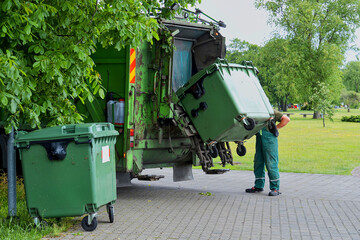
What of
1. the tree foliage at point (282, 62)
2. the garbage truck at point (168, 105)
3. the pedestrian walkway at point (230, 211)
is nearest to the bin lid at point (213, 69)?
the garbage truck at point (168, 105)

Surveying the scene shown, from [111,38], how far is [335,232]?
3.40m

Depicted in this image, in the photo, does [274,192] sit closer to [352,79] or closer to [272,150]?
[272,150]

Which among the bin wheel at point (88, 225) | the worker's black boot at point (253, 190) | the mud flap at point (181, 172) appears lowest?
the worker's black boot at point (253, 190)

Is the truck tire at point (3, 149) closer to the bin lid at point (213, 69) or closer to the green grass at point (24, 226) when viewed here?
the green grass at point (24, 226)

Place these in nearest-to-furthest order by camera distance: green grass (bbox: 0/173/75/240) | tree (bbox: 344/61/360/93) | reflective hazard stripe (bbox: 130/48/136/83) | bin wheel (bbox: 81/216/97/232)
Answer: green grass (bbox: 0/173/75/240) < bin wheel (bbox: 81/216/97/232) < reflective hazard stripe (bbox: 130/48/136/83) < tree (bbox: 344/61/360/93)

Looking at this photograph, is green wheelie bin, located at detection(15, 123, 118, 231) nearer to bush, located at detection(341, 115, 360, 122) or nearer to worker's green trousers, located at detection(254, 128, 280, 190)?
worker's green trousers, located at detection(254, 128, 280, 190)

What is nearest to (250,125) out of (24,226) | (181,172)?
(181,172)

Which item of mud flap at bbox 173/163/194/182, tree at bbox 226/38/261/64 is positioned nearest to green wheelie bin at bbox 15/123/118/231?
mud flap at bbox 173/163/194/182

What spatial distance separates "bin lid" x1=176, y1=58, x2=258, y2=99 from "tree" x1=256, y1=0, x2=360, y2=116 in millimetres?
41490

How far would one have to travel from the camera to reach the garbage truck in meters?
7.47

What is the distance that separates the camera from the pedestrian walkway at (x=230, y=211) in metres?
5.88

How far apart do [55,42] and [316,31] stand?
151ft

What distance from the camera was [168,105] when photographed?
25.8ft

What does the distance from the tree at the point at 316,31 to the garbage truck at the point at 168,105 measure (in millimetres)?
41706
